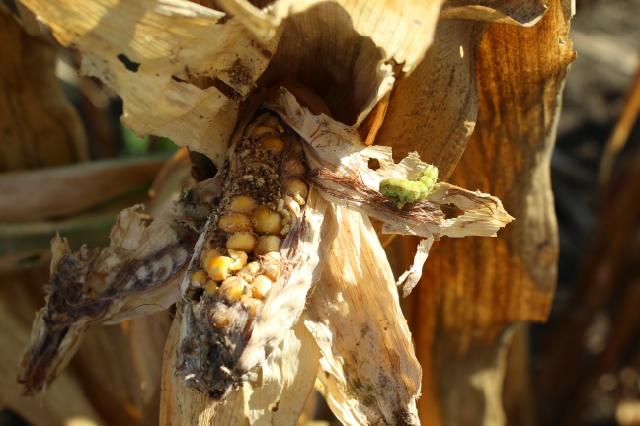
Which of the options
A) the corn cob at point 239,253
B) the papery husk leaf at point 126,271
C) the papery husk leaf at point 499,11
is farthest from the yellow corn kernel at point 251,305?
the papery husk leaf at point 499,11

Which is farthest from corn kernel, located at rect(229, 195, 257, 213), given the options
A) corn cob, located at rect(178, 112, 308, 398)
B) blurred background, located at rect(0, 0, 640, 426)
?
blurred background, located at rect(0, 0, 640, 426)

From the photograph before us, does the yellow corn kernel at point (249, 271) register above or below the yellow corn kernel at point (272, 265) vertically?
below

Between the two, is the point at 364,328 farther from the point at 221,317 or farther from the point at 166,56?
the point at 166,56

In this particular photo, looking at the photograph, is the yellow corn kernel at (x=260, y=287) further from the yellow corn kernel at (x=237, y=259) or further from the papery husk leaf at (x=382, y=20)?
the papery husk leaf at (x=382, y=20)

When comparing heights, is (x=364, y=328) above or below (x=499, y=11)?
below

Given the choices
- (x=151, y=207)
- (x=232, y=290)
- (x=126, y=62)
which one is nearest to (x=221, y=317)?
(x=232, y=290)

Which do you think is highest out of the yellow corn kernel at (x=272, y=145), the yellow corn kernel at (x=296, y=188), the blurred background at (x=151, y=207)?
the yellow corn kernel at (x=272, y=145)
